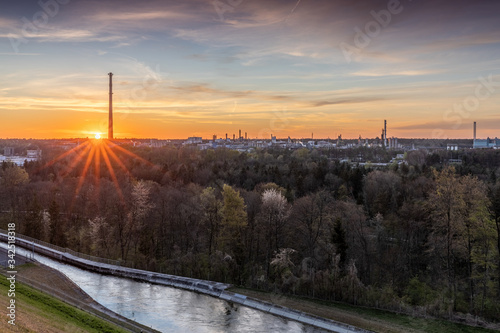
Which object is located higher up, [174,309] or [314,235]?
[314,235]

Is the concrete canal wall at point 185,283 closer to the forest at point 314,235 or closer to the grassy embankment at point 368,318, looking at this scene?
the grassy embankment at point 368,318

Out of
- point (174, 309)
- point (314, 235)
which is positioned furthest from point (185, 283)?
point (314, 235)

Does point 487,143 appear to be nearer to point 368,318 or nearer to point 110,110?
point 110,110

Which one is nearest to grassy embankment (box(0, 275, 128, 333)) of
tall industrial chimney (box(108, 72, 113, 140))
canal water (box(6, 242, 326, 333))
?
canal water (box(6, 242, 326, 333))

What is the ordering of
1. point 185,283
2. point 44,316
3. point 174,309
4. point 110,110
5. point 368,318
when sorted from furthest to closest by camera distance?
point 110,110 < point 185,283 < point 174,309 < point 368,318 < point 44,316

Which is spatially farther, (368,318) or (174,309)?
(174,309)

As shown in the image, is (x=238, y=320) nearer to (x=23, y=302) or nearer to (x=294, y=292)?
(x=294, y=292)
